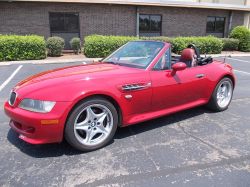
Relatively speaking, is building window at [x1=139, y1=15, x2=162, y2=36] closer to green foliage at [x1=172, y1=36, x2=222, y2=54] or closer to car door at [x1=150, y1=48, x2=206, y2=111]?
green foliage at [x1=172, y1=36, x2=222, y2=54]

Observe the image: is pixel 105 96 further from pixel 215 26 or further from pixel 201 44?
pixel 215 26

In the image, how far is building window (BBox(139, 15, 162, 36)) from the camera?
54.7 ft

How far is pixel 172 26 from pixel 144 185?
16859mm

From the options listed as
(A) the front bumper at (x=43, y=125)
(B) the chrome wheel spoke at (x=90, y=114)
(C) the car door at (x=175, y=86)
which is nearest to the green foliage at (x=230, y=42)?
(C) the car door at (x=175, y=86)

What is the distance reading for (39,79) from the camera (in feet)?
10.1

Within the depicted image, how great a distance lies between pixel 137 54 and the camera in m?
3.76

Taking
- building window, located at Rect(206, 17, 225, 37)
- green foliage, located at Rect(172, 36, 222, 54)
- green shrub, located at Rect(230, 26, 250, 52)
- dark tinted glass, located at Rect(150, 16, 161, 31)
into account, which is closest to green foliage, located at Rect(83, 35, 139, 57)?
green foliage, located at Rect(172, 36, 222, 54)

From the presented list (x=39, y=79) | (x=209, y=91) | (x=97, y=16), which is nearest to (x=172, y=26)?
(x=97, y=16)

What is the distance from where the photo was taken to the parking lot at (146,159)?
92.2 inches

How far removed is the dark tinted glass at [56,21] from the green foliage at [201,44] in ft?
26.7

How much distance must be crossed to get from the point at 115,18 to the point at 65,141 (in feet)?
46.0

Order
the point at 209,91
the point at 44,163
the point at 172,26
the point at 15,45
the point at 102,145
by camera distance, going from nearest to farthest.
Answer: the point at 44,163, the point at 102,145, the point at 209,91, the point at 15,45, the point at 172,26

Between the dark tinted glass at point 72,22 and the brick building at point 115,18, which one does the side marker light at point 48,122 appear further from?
the dark tinted glass at point 72,22

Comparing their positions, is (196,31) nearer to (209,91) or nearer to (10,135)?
(209,91)
